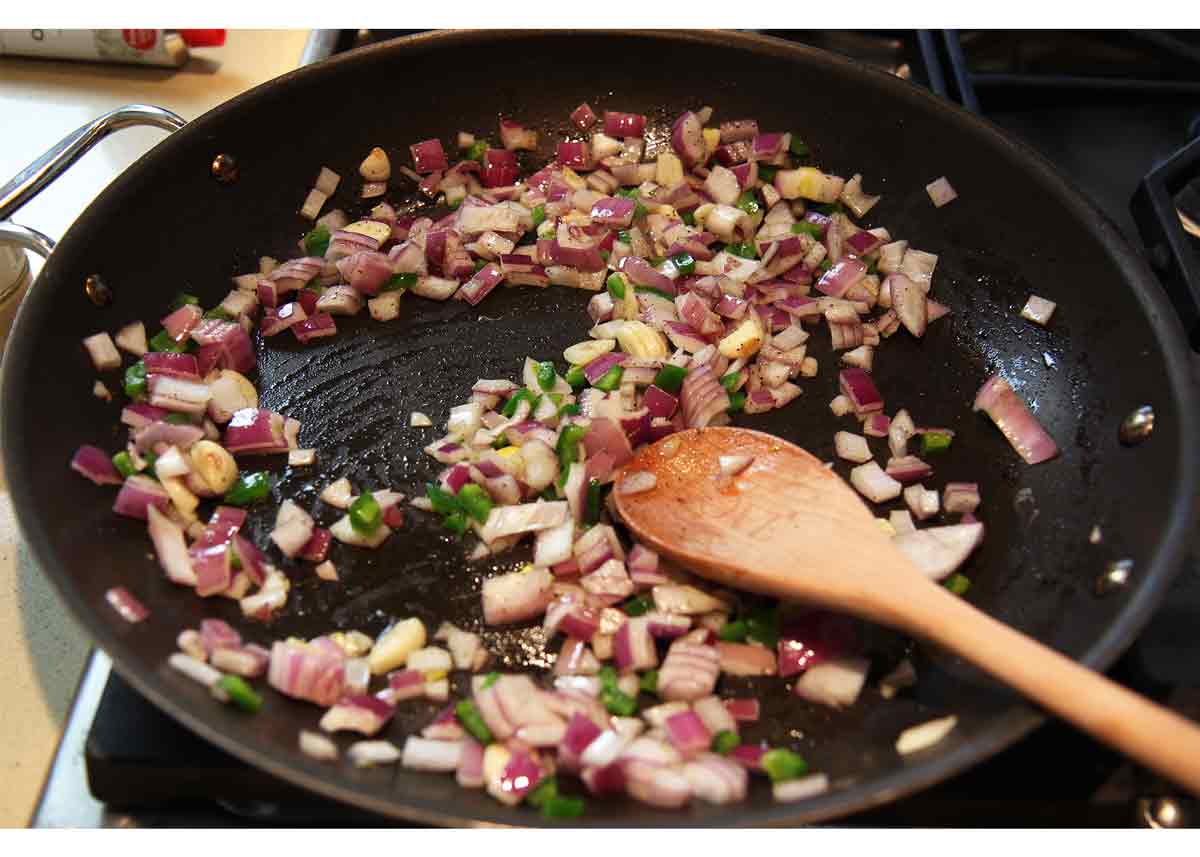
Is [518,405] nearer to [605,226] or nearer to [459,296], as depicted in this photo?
[459,296]

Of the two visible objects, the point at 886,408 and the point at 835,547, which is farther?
the point at 886,408

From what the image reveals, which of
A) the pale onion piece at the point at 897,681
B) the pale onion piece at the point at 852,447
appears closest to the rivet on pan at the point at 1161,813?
the pale onion piece at the point at 897,681

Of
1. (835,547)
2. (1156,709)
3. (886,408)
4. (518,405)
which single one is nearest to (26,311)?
(518,405)

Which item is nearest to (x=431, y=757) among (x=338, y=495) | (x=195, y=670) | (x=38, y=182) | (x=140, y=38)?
(x=195, y=670)

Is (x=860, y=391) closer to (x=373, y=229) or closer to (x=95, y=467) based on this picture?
(x=373, y=229)

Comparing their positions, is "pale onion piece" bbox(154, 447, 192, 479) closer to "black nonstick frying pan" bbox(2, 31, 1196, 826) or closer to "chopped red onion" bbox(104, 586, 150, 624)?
"black nonstick frying pan" bbox(2, 31, 1196, 826)

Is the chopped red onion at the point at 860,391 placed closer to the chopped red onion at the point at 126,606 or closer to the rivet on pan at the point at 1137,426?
the rivet on pan at the point at 1137,426
